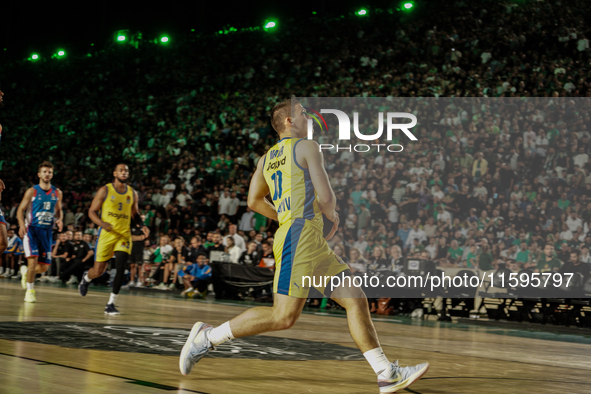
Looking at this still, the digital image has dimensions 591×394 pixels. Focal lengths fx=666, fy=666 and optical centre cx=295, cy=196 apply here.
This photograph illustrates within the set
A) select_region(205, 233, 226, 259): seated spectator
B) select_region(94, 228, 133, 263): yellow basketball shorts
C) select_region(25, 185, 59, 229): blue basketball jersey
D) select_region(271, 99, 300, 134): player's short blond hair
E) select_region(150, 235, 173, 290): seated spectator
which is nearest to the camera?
select_region(271, 99, 300, 134): player's short blond hair

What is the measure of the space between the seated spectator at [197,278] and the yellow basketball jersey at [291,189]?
11.5 metres

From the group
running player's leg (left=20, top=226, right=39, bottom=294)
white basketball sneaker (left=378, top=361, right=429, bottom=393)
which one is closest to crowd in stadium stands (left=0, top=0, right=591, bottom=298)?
running player's leg (left=20, top=226, right=39, bottom=294)

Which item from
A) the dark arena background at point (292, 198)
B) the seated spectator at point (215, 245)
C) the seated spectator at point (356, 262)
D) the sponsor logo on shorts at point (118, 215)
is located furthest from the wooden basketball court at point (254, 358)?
the seated spectator at point (215, 245)

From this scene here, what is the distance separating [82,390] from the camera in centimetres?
367

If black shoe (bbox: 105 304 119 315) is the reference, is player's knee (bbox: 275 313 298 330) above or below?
above

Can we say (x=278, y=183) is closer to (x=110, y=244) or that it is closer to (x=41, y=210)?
(x=110, y=244)

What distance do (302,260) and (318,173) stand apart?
0.55 metres

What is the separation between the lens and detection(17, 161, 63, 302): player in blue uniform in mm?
10445

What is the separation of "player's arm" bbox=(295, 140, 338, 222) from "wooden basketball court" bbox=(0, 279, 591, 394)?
118 centimetres

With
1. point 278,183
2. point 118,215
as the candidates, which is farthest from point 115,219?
point 278,183

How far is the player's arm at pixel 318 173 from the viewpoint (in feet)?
13.7

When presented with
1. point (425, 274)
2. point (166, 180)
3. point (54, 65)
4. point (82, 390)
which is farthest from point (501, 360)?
point (54, 65)

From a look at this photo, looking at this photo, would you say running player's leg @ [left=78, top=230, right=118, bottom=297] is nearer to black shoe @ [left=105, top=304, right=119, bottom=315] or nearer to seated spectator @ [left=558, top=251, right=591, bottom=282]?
black shoe @ [left=105, top=304, right=119, bottom=315]

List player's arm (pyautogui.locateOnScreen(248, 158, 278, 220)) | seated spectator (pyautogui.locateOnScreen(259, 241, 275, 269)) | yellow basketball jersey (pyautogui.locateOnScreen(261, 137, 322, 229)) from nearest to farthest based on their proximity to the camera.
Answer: yellow basketball jersey (pyautogui.locateOnScreen(261, 137, 322, 229)) → player's arm (pyautogui.locateOnScreen(248, 158, 278, 220)) → seated spectator (pyautogui.locateOnScreen(259, 241, 275, 269))
